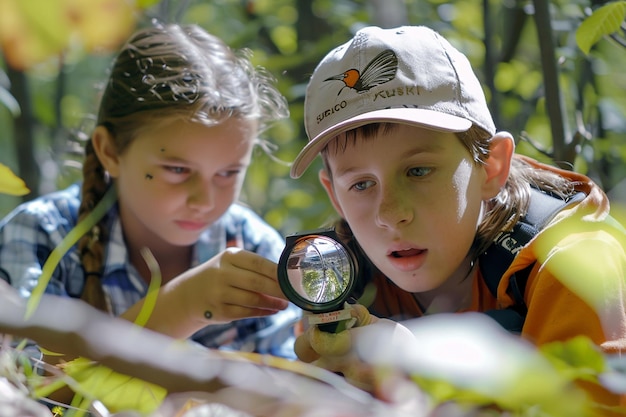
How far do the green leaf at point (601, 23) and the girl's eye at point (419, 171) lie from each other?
371mm

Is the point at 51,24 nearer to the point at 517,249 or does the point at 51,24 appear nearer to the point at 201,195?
the point at 517,249

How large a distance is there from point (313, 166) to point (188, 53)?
704mm

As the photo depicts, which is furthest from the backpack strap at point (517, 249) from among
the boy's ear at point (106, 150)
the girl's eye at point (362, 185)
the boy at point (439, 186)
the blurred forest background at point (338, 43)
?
the boy's ear at point (106, 150)

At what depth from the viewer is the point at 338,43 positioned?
2930 millimetres

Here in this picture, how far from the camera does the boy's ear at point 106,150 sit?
2410 millimetres

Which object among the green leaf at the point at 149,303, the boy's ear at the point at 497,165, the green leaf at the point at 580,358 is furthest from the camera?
the boy's ear at the point at 497,165

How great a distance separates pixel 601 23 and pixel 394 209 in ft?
1.68

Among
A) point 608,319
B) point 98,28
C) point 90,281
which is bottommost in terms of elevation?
point 90,281

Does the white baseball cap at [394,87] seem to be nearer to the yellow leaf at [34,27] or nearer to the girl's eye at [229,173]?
the girl's eye at [229,173]

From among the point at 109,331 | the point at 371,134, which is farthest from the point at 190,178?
the point at 109,331

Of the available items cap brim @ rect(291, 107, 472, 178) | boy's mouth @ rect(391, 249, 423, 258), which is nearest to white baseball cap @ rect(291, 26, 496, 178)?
cap brim @ rect(291, 107, 472, 178)

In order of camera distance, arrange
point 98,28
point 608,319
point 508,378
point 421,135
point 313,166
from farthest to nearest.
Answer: point 313,166 → point 421,135 → point 608,319 → point 98,28 → point 508,378

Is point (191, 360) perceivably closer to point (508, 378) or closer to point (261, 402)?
point (261, 402)

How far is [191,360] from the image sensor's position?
0.63 metres
